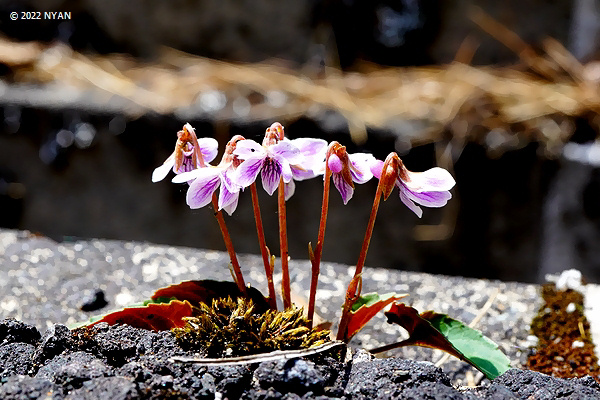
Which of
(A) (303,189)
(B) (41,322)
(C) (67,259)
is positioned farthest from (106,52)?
(B) (41,322)

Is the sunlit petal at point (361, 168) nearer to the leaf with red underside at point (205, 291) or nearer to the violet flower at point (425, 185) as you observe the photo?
the violet flower at point (425, 185)

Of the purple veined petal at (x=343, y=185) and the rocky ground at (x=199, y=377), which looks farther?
the purple veined petal at (x=343, y=185)

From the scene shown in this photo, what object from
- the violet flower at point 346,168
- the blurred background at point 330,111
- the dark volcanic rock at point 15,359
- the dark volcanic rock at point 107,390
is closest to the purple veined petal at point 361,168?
the violet flower at point 346,168

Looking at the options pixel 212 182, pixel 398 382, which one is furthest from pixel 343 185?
pixel 398 382

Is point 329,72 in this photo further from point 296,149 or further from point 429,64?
point 296,149

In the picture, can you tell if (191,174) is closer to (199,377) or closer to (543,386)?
(199,377)

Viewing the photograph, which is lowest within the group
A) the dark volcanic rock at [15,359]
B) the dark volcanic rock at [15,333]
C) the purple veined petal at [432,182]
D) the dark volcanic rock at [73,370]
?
the dark volcanic rock at [15,359]

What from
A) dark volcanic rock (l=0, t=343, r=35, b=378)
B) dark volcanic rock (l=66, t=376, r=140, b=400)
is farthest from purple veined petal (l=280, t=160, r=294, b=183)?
dark volcanic rock (l=0, t=343, r=35, b=378)

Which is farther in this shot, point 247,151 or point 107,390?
point 247,151
